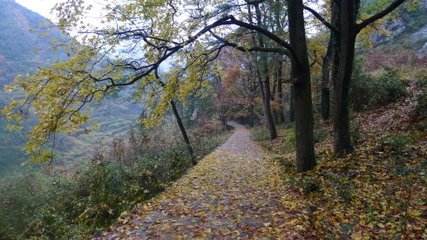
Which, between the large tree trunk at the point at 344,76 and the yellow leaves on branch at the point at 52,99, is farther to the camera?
the large tree trunk at the point at 344,76

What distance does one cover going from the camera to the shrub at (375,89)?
46.2 ft

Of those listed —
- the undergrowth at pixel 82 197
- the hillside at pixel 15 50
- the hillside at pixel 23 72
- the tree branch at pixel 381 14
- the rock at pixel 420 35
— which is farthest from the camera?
the hillside at pixel 15 50

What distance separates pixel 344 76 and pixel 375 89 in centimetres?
754

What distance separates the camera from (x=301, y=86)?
845cm

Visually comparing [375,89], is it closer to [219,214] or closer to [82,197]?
[219,214]

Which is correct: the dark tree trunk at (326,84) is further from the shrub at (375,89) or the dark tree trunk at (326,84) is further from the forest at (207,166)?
the forest at (207,166)

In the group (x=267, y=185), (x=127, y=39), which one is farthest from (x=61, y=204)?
(x=267, y=185)

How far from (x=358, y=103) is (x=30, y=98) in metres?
14.6

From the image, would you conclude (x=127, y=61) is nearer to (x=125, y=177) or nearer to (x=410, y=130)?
(x=125, y=177)

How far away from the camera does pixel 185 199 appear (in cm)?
766

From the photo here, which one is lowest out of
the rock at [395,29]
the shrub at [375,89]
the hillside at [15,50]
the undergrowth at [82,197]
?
the undergrowth at [82,197]

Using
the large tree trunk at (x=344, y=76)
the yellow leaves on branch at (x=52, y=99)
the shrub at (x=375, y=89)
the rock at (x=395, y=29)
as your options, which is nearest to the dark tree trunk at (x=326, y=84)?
the shrub at (x=375, y=89)

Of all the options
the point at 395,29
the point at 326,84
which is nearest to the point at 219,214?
the point at 326,84

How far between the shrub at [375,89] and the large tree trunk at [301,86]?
7.65 meters
